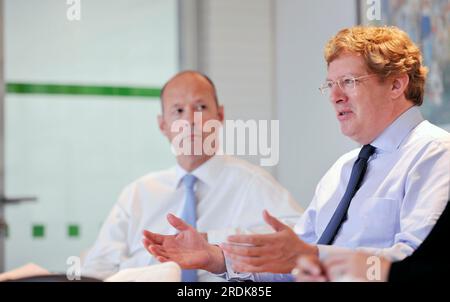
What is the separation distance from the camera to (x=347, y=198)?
4.17ft

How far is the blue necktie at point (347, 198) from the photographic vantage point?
4.16 feet

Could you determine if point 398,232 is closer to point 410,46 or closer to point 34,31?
point 410,46

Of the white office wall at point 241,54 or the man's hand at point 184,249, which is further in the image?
the white office wall at point 241,54

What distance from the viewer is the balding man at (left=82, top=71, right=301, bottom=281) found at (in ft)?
5.82

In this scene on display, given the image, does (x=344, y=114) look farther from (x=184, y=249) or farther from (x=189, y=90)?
(x=189, y=90)

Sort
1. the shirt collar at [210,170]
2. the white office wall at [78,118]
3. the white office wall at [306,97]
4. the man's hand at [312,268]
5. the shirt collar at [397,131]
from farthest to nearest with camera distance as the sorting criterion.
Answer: the white office wall at [78,118] → the shirt collar at [210,170] → the white office wall at [306,97] → the shirt collar at [397,131] → the man's hand at [312,268]

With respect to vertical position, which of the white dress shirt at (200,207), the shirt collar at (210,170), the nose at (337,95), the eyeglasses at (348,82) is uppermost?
the eyeglasses at (348,82)

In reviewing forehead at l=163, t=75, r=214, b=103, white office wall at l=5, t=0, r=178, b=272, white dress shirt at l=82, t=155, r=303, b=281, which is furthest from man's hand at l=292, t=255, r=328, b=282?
white office wall at l=5, t=0, r=178, b=272

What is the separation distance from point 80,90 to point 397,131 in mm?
1659

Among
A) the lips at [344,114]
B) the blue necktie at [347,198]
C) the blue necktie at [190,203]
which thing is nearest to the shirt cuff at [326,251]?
the blue necktie at [347,198]

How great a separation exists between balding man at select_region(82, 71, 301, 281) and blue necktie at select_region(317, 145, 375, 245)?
1.32 ft

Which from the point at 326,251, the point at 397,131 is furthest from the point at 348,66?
the point at 326,251

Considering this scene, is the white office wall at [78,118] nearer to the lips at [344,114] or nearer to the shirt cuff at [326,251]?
the lips at [344,114]

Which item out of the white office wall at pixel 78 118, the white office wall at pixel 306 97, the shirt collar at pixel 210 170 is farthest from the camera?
the white office wall at pixel 78 118
